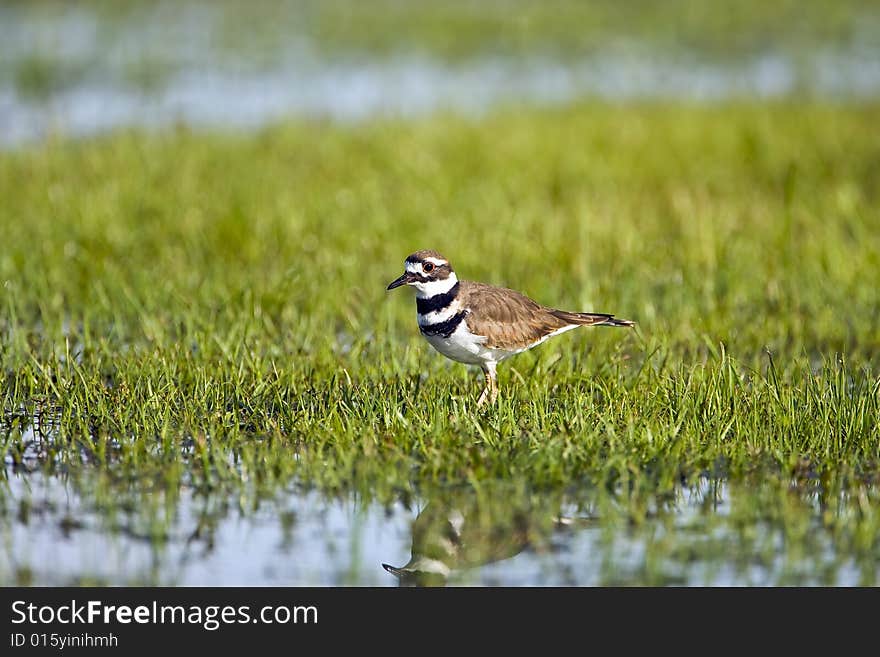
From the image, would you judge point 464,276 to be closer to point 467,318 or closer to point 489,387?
point 489,387

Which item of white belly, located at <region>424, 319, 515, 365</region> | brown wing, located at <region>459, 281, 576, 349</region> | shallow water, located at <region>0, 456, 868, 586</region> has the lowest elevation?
shallow water, located at <region>0, 456, 868, 586</region>

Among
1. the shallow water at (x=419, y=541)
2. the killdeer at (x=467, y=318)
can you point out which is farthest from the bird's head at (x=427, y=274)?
the shallow water at (x=419, y=541)

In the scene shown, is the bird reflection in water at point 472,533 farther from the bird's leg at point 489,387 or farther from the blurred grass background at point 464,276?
the bird's leg at point 489,387

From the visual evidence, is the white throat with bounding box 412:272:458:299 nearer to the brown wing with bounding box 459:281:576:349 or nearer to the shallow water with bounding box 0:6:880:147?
the brown wing with bounding box 459:281:576:349

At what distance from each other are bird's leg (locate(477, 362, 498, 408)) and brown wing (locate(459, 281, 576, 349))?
21cm

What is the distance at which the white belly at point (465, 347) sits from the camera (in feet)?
24.5

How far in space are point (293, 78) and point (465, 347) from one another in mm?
13150

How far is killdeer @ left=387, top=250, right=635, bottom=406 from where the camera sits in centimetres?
751

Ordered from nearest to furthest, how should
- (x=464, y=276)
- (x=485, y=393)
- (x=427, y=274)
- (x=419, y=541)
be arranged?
(x=419, y=541) → (x=485, y=393) → (x=427, y=274) → (x=464, y=276)

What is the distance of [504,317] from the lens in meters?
7.69

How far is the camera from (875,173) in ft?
45.2

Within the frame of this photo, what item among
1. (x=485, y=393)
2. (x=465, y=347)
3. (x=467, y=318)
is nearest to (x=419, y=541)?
(x=485, y=393)

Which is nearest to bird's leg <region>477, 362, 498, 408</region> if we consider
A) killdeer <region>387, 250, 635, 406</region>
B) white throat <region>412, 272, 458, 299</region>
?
killdeer <region>387, 250, 635, 406</region>

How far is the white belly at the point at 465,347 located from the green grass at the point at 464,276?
0.25 meters
